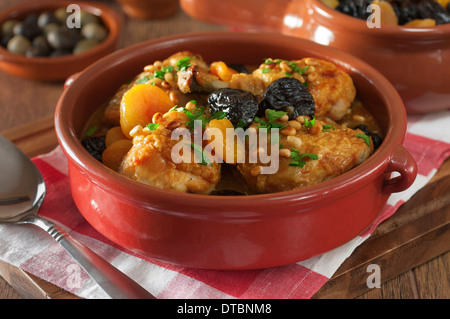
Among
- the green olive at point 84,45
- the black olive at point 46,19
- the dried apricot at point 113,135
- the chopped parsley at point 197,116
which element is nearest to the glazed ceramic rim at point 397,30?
the chopped parsley at point 197,116

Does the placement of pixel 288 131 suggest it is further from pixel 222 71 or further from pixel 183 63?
pixel 183 63

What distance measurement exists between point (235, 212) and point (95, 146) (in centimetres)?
→ 72

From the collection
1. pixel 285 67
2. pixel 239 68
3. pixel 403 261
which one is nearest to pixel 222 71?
pixel 239 68

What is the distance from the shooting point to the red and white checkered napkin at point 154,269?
2059 mm

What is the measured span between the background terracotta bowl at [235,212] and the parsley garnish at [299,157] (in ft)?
0.53

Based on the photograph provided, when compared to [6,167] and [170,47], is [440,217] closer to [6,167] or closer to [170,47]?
[170,47]

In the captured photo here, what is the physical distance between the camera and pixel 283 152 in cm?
208

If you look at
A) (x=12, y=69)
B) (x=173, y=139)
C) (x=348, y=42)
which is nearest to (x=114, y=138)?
(x=173, y=139)

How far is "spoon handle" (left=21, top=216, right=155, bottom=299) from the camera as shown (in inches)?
76.4

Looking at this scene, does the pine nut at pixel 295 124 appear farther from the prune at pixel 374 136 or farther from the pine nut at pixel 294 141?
the prune at pixel 374 136

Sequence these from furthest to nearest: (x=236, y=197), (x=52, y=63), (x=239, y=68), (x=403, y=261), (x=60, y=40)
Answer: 1. (x=60, y=40)
2. (x=52, y=63)
3. (x=239, y=68)
4. (x=403, y=261)
5. (x=236, y=197)

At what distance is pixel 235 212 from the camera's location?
1860mm

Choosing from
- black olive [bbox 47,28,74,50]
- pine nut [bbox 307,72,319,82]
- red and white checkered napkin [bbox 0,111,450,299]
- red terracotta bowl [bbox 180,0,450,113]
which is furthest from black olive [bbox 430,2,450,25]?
black olive [bbox 47,28,74,50]

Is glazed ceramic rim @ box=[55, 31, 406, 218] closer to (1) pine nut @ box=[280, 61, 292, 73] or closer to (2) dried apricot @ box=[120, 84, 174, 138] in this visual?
(2) dried apricot @ box=[120, 84, 174, 138]
